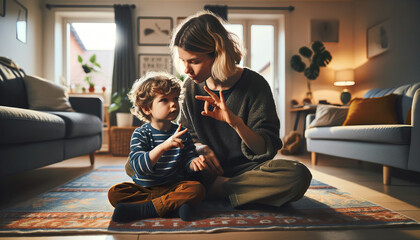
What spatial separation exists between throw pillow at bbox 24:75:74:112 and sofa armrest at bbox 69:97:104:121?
0.11 meters

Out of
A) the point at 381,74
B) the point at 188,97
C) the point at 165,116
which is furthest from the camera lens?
the point at 381,74

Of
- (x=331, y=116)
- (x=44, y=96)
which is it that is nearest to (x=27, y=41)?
(x=44, y=96)

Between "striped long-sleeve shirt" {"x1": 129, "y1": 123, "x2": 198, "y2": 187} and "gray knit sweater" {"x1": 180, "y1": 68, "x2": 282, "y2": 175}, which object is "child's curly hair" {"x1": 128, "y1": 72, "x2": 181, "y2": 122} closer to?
"striped long-sleeve shirt" {"x1": 129, "y1": 123, "x2": 198, "y2": 187}

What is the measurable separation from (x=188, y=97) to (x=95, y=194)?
716mm

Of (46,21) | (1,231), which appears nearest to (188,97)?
(1,231)

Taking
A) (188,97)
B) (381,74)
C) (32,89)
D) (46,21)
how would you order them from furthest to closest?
(46,21) → (381,74) → (32,89) → (188,97)

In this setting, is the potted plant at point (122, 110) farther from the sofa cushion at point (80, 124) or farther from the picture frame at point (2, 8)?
the picture frame at point (2, 8)

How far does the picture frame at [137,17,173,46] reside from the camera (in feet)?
14.0

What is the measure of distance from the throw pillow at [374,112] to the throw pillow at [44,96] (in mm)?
2501

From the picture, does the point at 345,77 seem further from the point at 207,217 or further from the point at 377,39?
the point at 207,217

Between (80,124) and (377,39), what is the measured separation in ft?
13.0

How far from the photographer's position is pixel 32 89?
2238 millimetres

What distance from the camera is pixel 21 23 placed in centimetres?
356

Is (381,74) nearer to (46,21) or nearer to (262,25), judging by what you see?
(262,25)
